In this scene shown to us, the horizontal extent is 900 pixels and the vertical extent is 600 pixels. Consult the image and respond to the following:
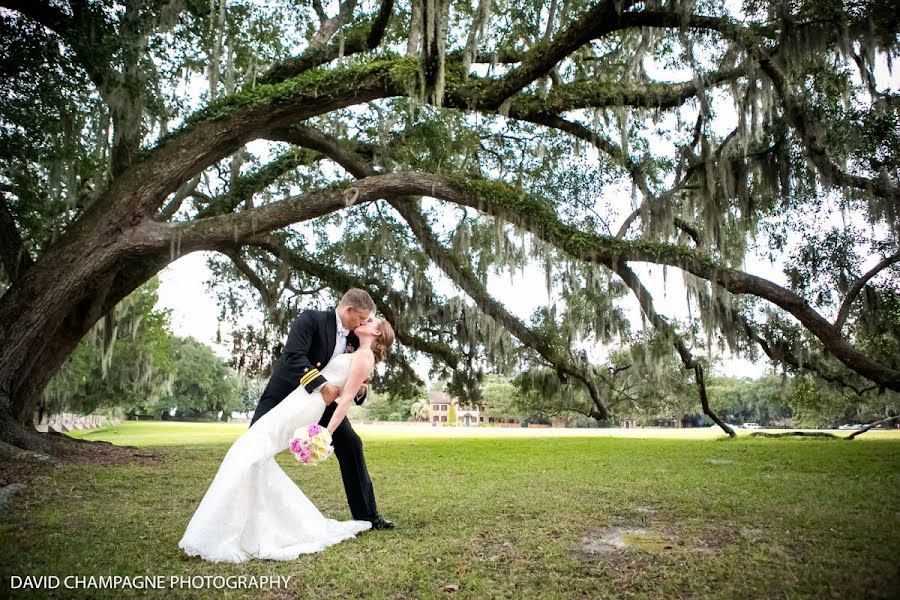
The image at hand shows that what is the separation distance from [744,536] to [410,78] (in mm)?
6024

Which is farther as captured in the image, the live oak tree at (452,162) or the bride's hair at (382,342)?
the live oak tree at (452,162)

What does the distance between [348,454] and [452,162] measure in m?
7.76

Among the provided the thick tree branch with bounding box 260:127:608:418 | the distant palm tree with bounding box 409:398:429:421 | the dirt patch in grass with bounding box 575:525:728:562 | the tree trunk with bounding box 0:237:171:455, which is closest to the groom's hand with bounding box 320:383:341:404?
the dirt patch in grass with bounding box 575:525:728:562


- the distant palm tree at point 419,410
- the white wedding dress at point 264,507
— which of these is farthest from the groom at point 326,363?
the distant palm tree at point 419,410

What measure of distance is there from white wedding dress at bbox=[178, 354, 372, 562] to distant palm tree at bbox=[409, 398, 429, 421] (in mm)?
64547

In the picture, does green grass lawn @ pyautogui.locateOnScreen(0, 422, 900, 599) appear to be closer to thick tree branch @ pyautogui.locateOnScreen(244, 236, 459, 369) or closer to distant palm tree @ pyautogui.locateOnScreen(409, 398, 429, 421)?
thick tree branch @ pyautogui.locateOnScreen(244, 236, 459, 369)

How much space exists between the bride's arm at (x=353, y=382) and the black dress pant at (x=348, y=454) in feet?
0.73

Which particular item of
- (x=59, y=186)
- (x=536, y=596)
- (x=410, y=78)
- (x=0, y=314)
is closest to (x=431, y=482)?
(x=536, y=596)

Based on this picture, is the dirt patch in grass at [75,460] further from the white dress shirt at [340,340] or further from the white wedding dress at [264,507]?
the white dress shirt at [340,340]

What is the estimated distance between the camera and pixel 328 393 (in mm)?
3707

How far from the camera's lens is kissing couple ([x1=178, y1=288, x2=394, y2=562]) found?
3.18m

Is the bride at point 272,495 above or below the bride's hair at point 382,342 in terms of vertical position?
below

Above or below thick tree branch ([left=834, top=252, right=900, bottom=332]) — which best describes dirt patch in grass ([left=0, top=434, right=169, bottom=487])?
below

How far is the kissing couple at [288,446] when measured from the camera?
10.4 feet
